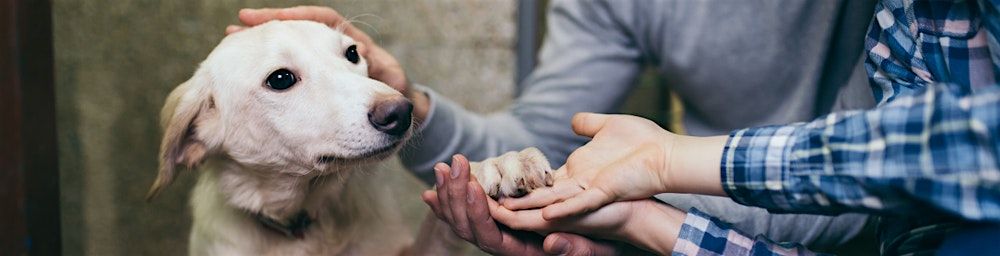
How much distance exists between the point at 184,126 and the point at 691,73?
0.82 meters

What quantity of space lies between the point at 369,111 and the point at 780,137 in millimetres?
435

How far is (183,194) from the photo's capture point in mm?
1103

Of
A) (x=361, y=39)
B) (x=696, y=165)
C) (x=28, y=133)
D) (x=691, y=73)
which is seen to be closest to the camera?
(x=696, y=165)

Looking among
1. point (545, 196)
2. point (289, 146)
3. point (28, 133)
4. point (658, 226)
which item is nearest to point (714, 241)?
point (658, 226)

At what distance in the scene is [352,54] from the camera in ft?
3.65

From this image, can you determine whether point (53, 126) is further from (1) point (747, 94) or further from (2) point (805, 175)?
(1) point (747, 94)

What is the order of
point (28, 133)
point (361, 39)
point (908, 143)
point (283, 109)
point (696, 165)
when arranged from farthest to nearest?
point (361, 39) → point (283, 109) → point (28, 133) → point (696, 165) → point (908, 143)

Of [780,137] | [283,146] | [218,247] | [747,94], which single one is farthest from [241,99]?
[747,94]

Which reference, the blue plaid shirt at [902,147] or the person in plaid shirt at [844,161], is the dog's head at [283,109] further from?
the blue plaid shirt at [902,147]

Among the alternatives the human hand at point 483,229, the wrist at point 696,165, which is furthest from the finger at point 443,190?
the wrist at point 696,165

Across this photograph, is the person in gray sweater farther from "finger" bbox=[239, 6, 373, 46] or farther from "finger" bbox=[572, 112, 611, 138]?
"finger" bbox=[572, 112, 611, 138]

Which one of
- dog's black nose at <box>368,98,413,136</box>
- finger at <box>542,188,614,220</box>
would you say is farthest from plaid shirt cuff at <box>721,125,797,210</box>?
dog's black nose at <box>368,98,413,136</box>

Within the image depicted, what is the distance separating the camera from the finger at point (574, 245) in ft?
2.85

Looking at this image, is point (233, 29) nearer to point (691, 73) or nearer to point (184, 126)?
point (184, 126)
